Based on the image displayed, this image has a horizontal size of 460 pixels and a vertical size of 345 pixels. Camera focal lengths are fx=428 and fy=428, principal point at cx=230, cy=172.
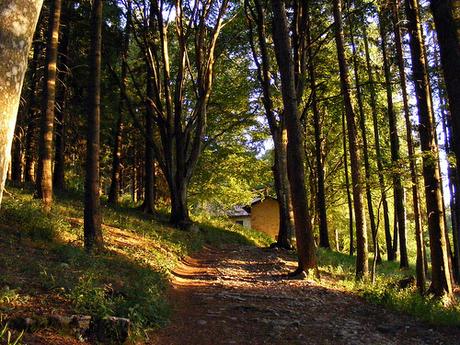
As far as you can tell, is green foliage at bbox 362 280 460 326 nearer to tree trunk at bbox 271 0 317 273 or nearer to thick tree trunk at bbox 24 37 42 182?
tree trunk at bbox 271 0 317 273

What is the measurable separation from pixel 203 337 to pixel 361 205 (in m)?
7.81

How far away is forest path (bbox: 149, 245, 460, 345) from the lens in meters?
6.48

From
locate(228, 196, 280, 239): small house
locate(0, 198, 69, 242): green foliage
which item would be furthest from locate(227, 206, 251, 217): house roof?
locate(0, 198, 69, 242): green foliage

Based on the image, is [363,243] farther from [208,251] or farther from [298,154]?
[208,251]

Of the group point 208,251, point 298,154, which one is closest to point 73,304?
point 298,154

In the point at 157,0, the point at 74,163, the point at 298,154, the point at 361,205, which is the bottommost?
the point at 361,205

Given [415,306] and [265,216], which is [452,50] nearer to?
[415,306]

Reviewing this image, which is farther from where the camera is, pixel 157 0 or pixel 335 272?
pixel 157 0

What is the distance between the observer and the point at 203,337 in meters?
6.35

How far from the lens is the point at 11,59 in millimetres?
2375

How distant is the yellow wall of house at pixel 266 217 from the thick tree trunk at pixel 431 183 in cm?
4031

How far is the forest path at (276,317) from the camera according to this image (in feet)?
21.2

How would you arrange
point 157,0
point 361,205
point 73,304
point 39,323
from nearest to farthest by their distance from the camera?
point 39,323 → point 73,304 → point 361,205 → point 157,0

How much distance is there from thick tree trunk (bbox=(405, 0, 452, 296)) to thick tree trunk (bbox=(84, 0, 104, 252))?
7.63 m
